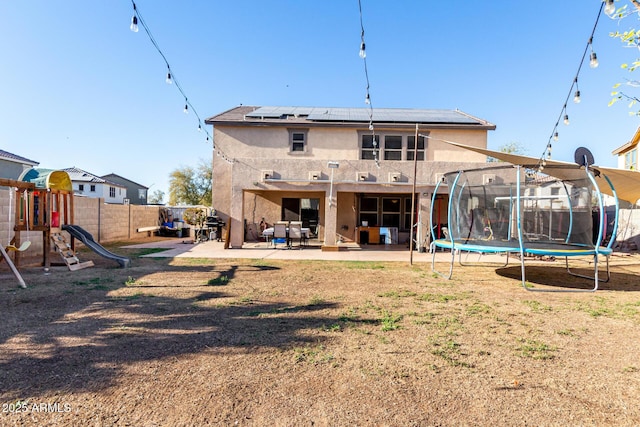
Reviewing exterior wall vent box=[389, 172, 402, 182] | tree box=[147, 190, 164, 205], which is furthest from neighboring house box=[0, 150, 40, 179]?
tree box=[147, 190, 164, 205]

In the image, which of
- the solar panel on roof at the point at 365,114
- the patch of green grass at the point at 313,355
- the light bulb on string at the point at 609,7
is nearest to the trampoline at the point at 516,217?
the light bulb on string at the point at 609,7

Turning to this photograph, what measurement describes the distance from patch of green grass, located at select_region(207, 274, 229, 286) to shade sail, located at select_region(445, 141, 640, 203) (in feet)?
20.4

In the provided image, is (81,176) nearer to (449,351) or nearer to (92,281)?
(92,281)

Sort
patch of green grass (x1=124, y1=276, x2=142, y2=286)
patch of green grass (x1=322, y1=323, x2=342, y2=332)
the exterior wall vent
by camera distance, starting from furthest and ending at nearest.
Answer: the exterior wall vent → patch of green grass (x1=124, y1=276, x2=142, y2=286) → patch of green grass (x1=322, y1=323, x2=342, y2=332)

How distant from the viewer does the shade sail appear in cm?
737

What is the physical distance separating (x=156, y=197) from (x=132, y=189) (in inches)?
212

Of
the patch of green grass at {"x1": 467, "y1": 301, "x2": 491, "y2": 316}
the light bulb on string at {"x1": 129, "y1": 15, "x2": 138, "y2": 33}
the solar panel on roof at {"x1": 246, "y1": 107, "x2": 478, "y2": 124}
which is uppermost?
the solar panel on roof at {"x1": 246, "y1": 107, "x2": 478, "y2": 124}

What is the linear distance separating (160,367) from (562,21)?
8868 millimetres

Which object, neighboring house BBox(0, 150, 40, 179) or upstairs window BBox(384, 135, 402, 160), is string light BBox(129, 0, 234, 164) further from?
neighboring house BBox(0, 150, 40, 179)

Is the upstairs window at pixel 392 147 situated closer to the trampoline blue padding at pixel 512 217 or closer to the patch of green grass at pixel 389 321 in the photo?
the trampoline blue padding at pixel 512 217

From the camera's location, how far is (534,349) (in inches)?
139

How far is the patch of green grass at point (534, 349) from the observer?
3.36 m

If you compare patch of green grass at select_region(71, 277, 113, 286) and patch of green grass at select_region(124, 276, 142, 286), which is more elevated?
patch of green grass at select_region(124, 276, 142, 286)

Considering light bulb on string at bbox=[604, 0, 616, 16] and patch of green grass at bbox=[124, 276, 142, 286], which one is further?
patch of green grass at bbox=[124, 276, 142, 286]
